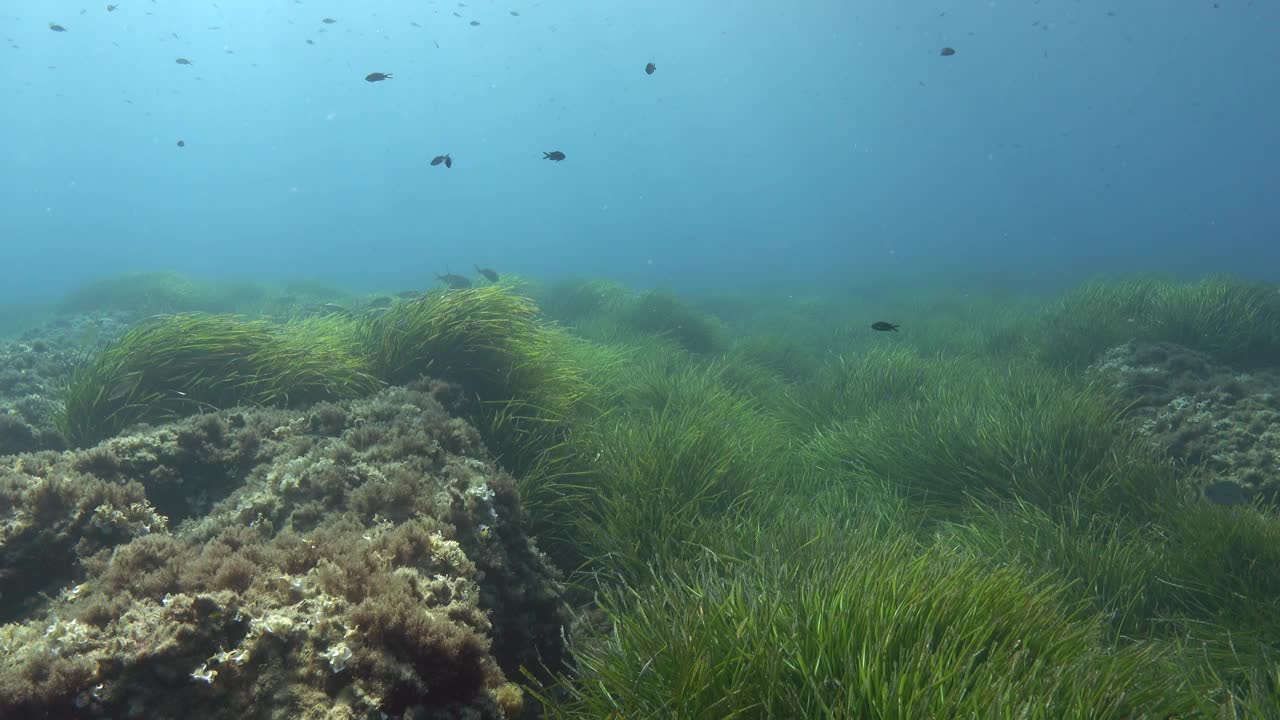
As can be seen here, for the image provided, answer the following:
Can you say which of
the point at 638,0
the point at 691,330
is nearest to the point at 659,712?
the point at 691,330

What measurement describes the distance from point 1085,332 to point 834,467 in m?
4.46

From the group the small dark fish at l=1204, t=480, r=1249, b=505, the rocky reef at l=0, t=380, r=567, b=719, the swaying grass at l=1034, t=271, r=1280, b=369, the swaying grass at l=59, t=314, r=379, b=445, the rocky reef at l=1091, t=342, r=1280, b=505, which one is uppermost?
the swaying grass at l=59, t=314, r=379, b=445

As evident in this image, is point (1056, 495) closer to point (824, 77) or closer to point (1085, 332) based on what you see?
point (1085, 332)

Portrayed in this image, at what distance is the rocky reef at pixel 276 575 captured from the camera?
1.76 meters

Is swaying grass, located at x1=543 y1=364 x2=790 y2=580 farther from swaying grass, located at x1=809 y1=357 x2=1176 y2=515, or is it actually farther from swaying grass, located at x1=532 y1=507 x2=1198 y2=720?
swaying grass, located at x1=532 y1=507 x2=1198 y2=720

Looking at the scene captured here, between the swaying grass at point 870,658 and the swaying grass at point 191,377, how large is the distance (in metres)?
3.28

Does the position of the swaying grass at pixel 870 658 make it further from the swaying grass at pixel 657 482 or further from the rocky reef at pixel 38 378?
the rocky reef at pixel 38 378

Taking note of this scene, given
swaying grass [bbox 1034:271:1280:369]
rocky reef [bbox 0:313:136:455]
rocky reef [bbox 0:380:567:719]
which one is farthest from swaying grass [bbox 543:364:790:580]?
swaying grass [bbox 1034:271:1280:369]

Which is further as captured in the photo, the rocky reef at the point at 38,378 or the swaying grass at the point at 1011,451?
the rocky reef at the point at 38,378

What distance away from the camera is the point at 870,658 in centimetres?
181

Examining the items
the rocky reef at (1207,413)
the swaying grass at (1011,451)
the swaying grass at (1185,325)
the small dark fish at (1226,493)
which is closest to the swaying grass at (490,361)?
the swaying grass at (1011,451)

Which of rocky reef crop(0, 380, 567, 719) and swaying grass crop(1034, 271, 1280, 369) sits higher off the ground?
rocky reef crop(0, 380, 567, 719)

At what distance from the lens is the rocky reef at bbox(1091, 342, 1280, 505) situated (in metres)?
4.53

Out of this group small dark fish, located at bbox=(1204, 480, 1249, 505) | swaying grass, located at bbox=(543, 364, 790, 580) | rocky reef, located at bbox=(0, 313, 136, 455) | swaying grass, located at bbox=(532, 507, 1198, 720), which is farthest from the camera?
rocky reef, located at bbox=(0, 313, 136, 455)
